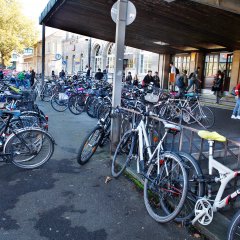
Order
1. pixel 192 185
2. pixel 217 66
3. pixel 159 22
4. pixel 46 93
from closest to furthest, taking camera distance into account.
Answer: pixel 192 185 → pixel 159 22 → pixel 46 93 → pixel 217 66

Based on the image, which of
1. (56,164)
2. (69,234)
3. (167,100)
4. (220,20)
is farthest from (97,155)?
(220,20)

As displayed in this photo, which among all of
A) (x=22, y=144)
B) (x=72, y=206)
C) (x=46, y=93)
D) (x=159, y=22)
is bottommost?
(x=72, y=206)

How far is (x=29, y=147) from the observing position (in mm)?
4883

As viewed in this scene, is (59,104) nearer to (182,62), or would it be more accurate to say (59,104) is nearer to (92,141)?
(92,141)

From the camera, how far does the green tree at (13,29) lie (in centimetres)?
2923

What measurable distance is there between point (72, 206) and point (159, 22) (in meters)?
10.9

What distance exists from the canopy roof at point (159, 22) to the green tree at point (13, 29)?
49.0 ft

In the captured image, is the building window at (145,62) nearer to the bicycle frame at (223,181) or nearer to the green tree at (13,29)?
the green tree at (13,29)

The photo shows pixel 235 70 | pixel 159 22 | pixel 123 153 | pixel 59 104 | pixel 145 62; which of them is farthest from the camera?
pixel 145 62

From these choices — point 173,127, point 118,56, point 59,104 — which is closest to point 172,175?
point 173,127

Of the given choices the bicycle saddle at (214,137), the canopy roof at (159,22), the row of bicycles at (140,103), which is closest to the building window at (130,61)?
the canopy roof at (159,22)

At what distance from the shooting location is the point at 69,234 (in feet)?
10.3

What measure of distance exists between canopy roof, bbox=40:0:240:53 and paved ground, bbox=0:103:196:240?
24.7 ft

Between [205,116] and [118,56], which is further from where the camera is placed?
[205,116]
